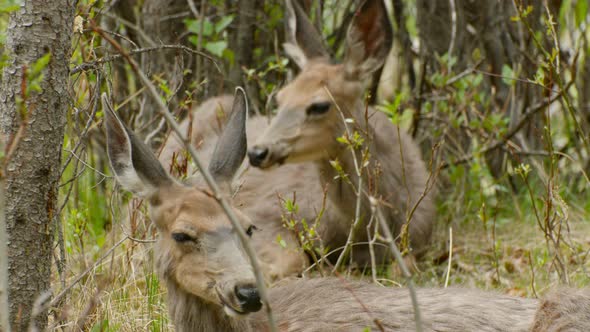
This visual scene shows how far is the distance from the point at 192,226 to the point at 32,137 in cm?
83

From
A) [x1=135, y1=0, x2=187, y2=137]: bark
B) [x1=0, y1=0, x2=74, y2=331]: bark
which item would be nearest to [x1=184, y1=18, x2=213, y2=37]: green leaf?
[x1=135, y1=0, x2=187, y2=137]: bark

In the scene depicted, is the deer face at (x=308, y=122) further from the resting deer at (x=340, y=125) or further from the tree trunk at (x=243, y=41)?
the tree trunk at (x=243, y=41)

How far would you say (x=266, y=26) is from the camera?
8414mm

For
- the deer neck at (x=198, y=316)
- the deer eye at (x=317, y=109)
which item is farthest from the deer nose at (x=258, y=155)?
the deer neck at (x=198, y=316)

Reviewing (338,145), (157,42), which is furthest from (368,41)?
(157,42)

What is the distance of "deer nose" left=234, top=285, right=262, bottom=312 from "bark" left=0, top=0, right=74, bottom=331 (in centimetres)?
→ 90

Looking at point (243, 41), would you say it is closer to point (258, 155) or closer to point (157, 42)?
point (157, 42)

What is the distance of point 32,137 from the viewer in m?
3.99

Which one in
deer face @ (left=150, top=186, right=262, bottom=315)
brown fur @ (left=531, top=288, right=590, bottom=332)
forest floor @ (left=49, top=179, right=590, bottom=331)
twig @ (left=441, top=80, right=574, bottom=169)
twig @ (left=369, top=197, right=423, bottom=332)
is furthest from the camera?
twig @ (left=441, top=80, right=574, bottom=169)

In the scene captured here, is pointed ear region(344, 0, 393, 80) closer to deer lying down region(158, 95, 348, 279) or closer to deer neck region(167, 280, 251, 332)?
deer lying down region(158, 95, 348, 279)

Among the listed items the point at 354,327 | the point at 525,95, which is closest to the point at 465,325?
the point at 354,327

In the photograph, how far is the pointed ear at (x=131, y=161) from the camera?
4.44m

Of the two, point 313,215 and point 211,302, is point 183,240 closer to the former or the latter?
point 211,302

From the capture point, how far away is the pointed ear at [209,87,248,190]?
4730mm
